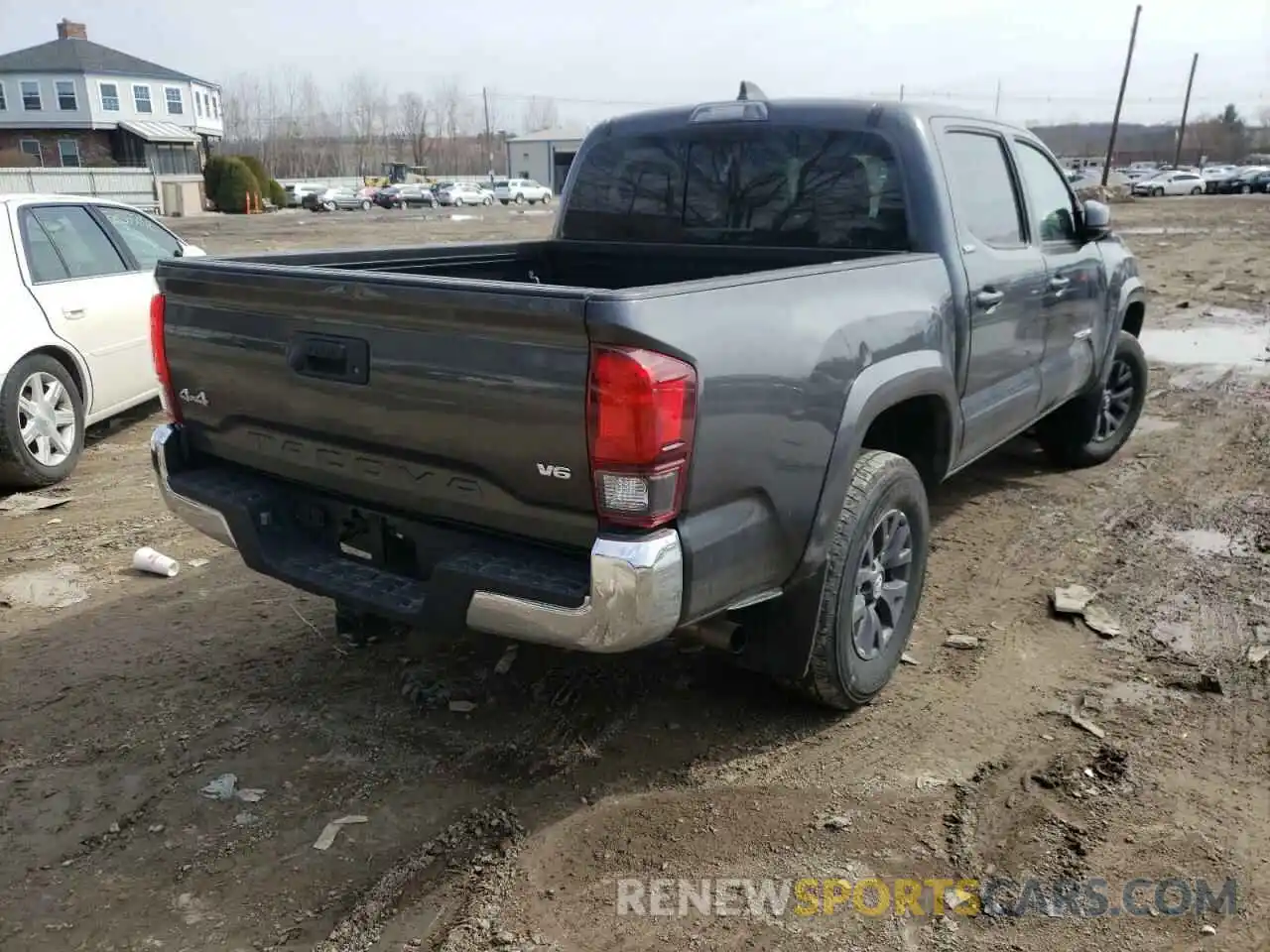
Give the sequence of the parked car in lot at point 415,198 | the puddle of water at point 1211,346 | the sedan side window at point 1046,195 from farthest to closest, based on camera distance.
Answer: the parked car in lot at point 415,198
the puddle of water at point 1211,346
the sedan side window at point 1046,195

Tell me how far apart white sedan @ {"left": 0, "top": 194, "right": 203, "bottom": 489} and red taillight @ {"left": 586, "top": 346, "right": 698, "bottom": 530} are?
4.88 m

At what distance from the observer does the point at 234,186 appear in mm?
48469

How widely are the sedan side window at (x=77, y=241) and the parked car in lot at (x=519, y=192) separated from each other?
57.3 meters

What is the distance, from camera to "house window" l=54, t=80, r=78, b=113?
59438 mm

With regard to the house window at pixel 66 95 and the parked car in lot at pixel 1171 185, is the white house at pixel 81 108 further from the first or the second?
the parked car in lot at pixel 1171 185

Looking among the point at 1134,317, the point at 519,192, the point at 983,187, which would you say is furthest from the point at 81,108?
the point at 983,187

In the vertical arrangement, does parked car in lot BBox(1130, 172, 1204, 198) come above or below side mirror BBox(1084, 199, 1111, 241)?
below

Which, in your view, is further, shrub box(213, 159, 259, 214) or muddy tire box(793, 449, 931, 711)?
shrub box(213, 159, 259, 214)

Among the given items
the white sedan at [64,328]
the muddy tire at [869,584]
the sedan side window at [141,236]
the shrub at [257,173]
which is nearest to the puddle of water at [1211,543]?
the muddy tire at [869,584]

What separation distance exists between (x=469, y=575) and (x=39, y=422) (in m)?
4.65

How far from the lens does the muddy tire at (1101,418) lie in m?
6.31

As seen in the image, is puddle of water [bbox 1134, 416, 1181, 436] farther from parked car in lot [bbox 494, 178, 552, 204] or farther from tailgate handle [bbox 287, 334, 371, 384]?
parked car in lot [bbox 494, 178, 552, 204]

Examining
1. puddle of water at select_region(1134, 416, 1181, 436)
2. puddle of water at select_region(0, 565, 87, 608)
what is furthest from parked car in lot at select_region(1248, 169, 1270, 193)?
puddle of water at select_region(0, 565, 87, 608)

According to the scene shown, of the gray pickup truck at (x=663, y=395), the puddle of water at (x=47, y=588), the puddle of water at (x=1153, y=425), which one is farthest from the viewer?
the puddle of water at (x=1153, y=425)
